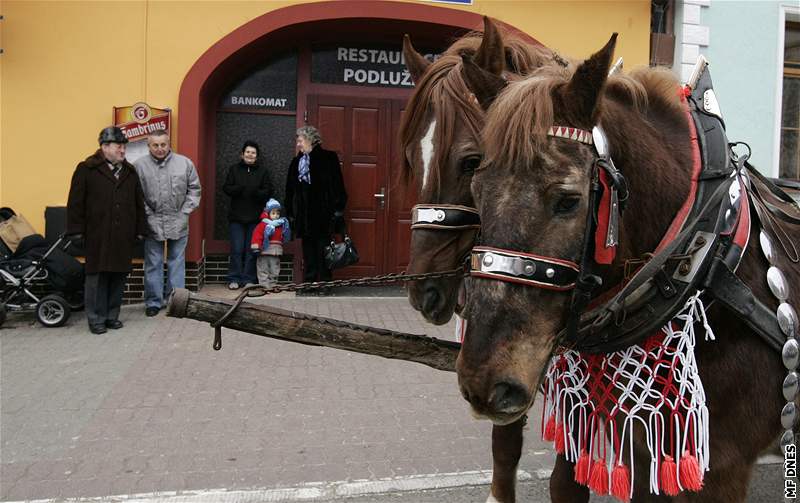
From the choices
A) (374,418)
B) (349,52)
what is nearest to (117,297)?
(374,418)

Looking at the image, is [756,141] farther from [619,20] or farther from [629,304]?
[629,304]

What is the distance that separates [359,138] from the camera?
9.48 metres

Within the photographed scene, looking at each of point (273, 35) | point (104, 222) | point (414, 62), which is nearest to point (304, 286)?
point (414, 62)

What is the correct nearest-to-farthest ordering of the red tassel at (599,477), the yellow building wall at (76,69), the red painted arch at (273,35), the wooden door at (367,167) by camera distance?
the red tassel at (599,477) → the yellow building wall at (76,69) → the red painted arch at (273,35) → the wooden door at (367,167)

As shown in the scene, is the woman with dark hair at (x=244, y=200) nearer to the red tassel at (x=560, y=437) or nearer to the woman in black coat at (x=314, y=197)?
the woman in black coat at (x=314, y=197)

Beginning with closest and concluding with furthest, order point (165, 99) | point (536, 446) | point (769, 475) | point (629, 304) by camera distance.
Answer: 1. point (629, 304)
2. point (769, 475)
3. point (536, 446)
4. point (165, 99)

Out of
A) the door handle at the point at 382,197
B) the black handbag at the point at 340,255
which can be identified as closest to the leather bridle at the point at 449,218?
the black handbag at the point at 340,255

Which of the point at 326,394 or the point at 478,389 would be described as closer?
the point at 478,389

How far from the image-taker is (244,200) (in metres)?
8.77

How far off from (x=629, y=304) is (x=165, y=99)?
7.66m

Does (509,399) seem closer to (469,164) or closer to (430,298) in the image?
(430,298)

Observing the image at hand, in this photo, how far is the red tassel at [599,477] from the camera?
2084 mm

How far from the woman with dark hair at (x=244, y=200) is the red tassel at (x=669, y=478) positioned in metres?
7.46

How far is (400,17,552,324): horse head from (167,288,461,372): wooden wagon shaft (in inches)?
15.6
